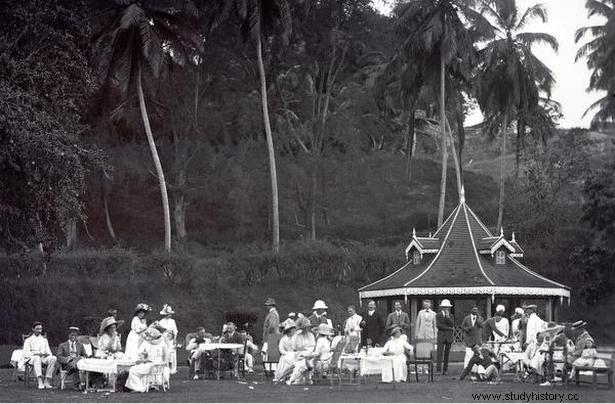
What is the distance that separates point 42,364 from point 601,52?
46.2 metres

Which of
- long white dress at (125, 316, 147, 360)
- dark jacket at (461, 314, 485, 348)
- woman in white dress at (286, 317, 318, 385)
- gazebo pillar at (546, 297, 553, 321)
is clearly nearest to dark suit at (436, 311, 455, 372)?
dark jacket at (461, 314, 485, 348)

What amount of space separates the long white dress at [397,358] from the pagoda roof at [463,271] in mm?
14793

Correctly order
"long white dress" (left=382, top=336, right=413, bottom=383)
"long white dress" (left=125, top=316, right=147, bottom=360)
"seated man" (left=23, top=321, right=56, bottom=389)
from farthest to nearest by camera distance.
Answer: "seated man" (left=23, top=321, right=56, bottom=389), "long white dress" (left=382, top=336, right=413, bottom=383), "long white dress" (left=125, top=316, right=147, bottom=360)

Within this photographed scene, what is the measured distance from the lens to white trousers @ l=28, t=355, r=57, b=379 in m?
22.8

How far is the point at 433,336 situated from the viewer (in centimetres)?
2738

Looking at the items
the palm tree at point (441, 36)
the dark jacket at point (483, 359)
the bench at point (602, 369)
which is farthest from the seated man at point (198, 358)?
the palm tree at point (441, 36)

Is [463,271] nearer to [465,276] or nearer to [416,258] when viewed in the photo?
[465,276]

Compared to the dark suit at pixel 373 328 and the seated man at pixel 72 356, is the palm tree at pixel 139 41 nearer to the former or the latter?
the dark suit at pixel 373 328

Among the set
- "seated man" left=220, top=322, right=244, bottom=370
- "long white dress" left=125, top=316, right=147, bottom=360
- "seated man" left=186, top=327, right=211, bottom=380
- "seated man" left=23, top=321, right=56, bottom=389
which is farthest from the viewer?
"seated man" left=220, top=322, right=244, bottom=370

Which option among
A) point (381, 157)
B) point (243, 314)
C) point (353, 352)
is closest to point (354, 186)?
point (381, 157)

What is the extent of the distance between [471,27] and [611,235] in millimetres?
13758

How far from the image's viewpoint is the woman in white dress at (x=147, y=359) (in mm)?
20844

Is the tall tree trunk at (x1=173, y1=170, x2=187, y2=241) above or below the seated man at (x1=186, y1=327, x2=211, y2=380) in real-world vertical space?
above

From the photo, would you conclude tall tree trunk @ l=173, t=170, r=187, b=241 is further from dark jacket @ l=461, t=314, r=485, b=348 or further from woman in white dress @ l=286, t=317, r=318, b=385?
woman in white dress @ l=286, t=317, r=318, b=385
